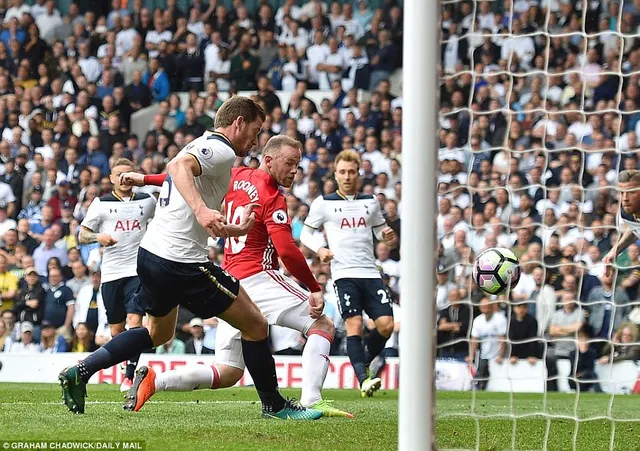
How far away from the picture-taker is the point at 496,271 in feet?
26.9

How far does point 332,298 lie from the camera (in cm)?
1402

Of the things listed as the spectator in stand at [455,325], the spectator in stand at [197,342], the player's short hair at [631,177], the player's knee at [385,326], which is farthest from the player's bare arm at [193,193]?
the spectator in stand at [197,342]

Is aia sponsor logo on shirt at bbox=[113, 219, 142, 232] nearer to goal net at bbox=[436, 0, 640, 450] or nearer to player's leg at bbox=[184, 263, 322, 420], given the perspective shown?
goal net at bbox=[436, 0, 640, 450]

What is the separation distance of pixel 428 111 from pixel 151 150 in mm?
12917

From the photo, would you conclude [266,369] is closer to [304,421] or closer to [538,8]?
[304,421]

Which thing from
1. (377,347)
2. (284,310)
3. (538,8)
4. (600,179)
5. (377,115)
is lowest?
(377,347)

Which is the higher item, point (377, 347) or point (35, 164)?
point (35, 164)

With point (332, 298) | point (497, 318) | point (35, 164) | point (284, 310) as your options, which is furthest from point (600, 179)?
point (35, 164)

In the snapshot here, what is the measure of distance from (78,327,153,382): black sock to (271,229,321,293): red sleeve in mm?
1048

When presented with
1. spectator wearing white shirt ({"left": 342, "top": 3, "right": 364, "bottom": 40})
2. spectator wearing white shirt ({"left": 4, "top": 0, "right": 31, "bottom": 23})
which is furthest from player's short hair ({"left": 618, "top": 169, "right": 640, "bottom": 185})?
spectator wearing white shirt ({"left": 4, "top": 0, "right": 31, "bottom": 23})

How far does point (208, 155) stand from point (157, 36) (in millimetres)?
13335

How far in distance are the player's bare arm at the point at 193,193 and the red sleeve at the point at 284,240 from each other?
3.73ft

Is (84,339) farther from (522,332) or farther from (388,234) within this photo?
(522,332)

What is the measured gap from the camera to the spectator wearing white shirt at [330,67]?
1808cm
